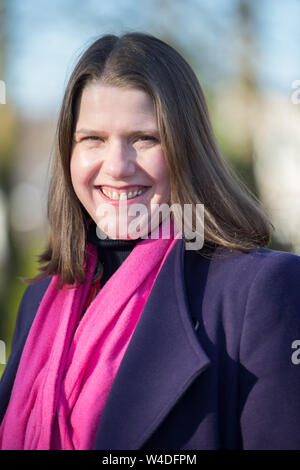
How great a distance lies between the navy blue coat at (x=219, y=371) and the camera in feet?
5.67

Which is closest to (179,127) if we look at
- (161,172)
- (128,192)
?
(161,172)

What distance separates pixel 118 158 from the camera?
6.51 ft

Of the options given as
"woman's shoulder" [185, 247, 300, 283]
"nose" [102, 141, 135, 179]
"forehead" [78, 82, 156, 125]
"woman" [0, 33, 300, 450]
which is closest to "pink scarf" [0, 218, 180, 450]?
"woman" [0, 33, 300, 450]

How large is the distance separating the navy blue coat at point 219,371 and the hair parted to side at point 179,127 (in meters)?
0.18

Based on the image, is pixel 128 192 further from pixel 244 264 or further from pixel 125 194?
pixel 244 264

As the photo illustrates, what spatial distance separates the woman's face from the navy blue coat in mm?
384

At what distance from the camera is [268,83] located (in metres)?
6.05

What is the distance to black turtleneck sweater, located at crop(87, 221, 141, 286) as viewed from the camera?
7.31 ft

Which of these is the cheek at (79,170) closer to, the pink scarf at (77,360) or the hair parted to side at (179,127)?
the hair parted to side at (179,127)

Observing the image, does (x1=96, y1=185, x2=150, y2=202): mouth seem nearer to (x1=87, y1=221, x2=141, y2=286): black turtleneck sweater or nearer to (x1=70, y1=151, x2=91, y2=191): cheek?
(x1=70, y1=151, x2=91, y2=191): cheek

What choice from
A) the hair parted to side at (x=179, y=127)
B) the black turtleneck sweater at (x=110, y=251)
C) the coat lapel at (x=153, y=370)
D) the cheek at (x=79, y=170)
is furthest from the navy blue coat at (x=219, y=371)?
the cheek at (x=79, y=170)
